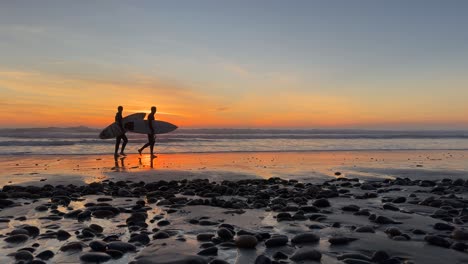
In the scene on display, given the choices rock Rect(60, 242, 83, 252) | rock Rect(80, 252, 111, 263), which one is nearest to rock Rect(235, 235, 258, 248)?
rock Rect(80, 252, 111, 263)

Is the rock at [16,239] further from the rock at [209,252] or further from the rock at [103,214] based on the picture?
the rock at [209,252]

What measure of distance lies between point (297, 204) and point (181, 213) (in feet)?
7.64

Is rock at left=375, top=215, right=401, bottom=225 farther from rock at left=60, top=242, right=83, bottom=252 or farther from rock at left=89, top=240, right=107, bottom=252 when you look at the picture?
rock at left=60, top=242, right=83, bottom=252

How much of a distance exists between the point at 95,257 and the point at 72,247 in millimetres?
518

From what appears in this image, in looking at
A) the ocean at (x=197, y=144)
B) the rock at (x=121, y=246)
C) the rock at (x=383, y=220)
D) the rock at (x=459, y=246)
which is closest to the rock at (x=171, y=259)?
the rock at (x=121, y=246)

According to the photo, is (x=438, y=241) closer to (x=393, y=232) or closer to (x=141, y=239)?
(x=393, y=232)

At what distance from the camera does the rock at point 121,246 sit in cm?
446

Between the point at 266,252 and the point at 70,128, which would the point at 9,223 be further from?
the point at 70,128

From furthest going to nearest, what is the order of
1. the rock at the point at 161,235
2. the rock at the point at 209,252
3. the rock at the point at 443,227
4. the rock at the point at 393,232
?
the rock at the point at 443,227, the rock at the point at 393,232, the rock at the point at 161,235, the rock at the point at 209,252

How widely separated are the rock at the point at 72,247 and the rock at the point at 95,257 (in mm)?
333

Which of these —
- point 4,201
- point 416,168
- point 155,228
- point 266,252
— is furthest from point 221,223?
point 416,168

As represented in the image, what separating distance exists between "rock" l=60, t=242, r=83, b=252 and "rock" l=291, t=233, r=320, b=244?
2585mm

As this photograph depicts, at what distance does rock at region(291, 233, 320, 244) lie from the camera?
16.0 feet

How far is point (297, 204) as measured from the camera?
7.54 m
